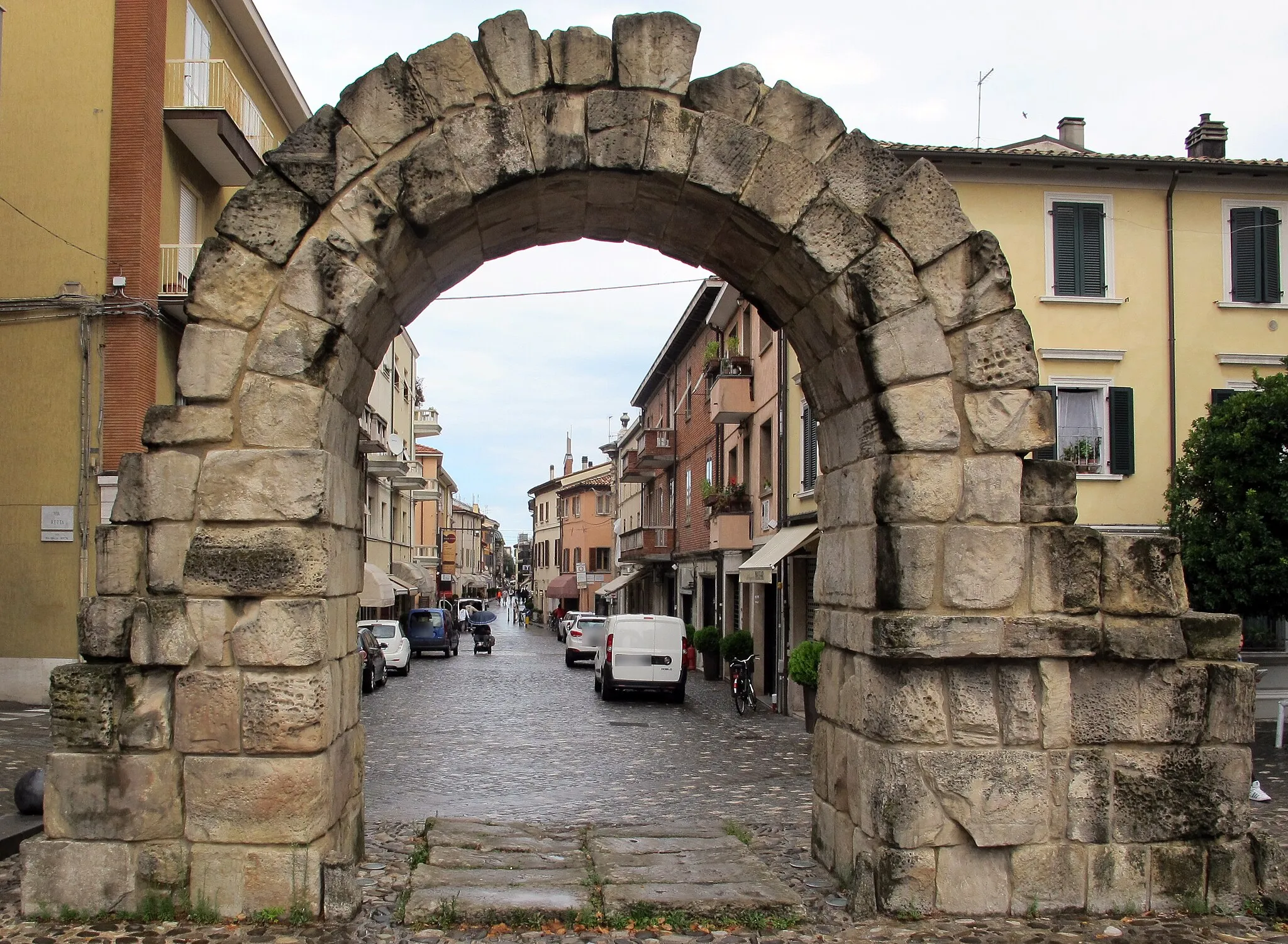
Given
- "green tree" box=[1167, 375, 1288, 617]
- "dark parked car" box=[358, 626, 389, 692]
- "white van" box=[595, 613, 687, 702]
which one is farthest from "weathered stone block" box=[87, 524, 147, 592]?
"dark parked car" box=[358, 626, 389, 692]

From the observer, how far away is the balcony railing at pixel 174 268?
1798 centimetres

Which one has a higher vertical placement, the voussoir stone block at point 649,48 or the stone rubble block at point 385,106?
the voussoir stone block at point 649,48

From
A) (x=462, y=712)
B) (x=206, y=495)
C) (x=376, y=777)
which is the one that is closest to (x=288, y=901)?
(x=206, y=495)

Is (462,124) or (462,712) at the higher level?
(462,124)

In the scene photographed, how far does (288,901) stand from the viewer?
5.80m

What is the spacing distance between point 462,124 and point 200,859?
13.4ft

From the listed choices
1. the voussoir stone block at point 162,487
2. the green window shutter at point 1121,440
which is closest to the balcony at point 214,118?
the voussoir stone block at point 162,487

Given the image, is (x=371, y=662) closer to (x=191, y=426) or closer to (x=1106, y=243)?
(x=1106, y=243)

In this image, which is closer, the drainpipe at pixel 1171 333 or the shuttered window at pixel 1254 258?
the drainpipe at pixel 1171 333

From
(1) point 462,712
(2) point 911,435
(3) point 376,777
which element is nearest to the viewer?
(2) point 911,435

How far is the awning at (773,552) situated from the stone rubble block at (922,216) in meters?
10.7

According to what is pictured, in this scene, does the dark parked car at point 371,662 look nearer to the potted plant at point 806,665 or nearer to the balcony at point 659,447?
the potted plant at point 806,665

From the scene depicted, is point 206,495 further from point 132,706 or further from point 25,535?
point 25,535

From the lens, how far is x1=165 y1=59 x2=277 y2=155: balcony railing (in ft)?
59.4
